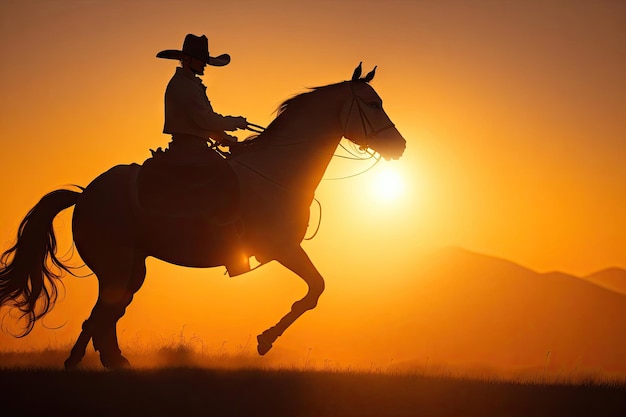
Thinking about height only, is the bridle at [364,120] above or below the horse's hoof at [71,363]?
above

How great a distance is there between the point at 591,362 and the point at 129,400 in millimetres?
8472

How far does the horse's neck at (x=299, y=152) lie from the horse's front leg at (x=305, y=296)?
2.99ft

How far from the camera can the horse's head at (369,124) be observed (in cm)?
1266

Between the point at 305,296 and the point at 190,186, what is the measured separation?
214 cm

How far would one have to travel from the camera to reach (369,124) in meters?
12.7

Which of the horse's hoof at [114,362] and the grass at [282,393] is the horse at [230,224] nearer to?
the horse's hoof at [114,362]

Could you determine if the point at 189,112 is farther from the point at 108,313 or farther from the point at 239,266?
the point at 108,313

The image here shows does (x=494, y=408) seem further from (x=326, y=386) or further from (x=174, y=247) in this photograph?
(x=174, y=247)

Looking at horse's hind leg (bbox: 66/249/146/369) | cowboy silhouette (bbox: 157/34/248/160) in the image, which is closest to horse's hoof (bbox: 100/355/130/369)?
horse's hind leg (bbox: 66/249/146/369)

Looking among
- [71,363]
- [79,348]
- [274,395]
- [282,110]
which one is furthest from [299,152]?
[71,363]

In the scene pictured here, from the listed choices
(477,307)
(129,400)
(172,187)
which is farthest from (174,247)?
(477,307)

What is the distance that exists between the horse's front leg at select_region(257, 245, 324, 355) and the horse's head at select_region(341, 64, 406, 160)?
179 cm

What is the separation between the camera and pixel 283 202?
12453 millimetres

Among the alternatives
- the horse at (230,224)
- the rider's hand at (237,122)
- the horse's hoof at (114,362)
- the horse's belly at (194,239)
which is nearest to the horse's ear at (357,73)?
the horse at (230,224)
